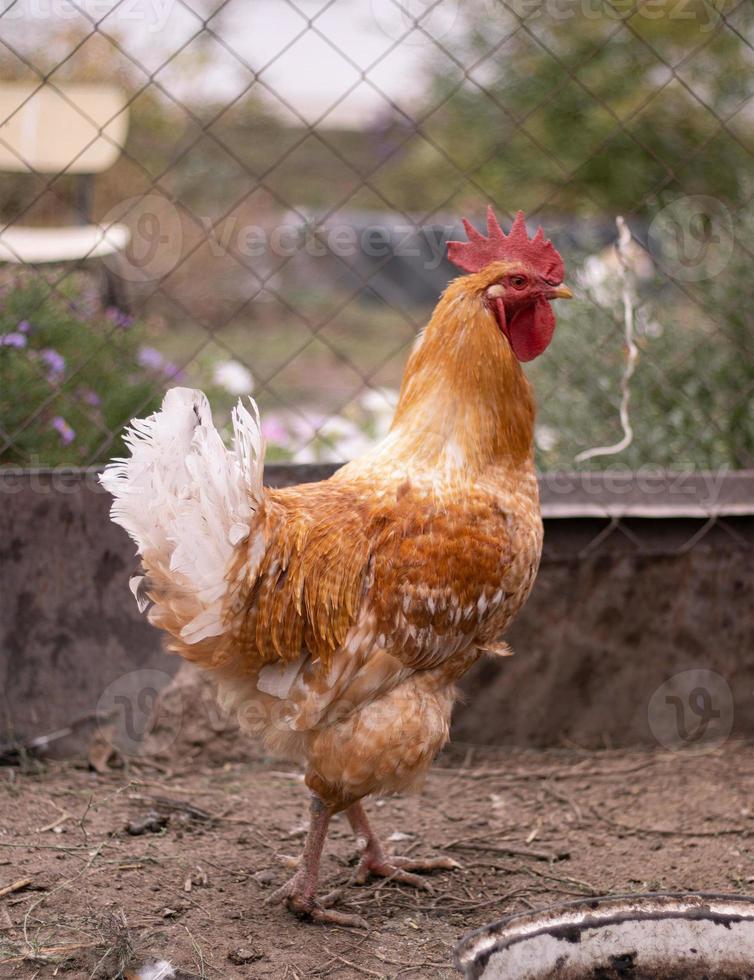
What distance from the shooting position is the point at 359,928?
274cm

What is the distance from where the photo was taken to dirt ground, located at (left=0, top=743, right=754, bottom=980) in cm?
256

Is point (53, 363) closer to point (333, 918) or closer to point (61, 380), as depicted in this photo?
point (61, 380)

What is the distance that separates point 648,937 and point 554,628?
171 cm

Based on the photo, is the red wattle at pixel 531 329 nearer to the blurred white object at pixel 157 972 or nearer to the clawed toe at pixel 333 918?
the clawed toe at pixel 333 918

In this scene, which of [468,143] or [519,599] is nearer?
[519,599]

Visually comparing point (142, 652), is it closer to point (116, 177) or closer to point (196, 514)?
point (196, 514)

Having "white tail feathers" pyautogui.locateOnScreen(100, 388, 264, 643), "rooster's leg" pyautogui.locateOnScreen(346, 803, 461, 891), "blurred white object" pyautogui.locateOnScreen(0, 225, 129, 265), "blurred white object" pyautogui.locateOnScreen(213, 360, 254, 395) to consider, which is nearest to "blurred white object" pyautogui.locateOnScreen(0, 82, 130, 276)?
"blurred white object" pyautogui.locateOnScreen(0, 225, 129, 265)

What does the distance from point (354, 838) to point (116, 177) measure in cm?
632

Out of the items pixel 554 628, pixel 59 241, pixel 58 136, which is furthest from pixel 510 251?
pixel 58 136

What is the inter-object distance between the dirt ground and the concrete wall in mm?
154

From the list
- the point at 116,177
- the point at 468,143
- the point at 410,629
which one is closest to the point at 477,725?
the point at 410,629

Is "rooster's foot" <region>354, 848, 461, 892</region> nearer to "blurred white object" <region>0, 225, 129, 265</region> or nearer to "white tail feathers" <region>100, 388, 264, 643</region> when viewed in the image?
"white tail feathers" <region>100, 388, 264, 643</region>

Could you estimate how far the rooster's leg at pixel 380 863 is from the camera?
117 inches

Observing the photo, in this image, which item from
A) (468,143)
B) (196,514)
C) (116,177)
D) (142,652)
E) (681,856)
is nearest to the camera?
(196,514)
